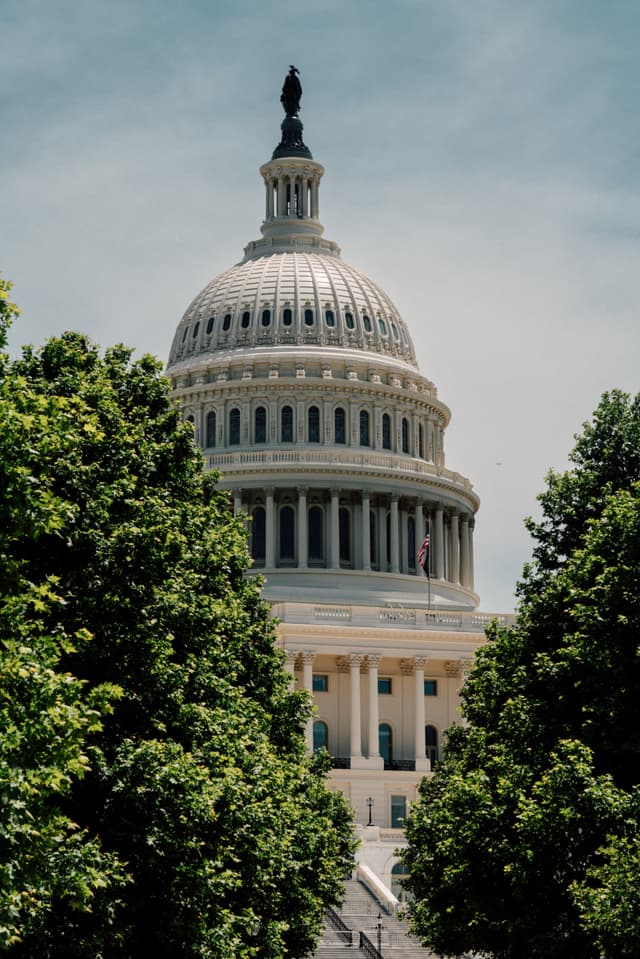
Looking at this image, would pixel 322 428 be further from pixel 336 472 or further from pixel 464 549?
pixel 464 549

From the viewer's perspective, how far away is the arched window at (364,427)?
14625 cm

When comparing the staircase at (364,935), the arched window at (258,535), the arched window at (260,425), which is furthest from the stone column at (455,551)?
the staircase at (364,935)

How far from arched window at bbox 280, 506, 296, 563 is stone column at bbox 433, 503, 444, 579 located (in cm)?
1196

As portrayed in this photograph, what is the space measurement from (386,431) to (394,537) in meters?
11.0

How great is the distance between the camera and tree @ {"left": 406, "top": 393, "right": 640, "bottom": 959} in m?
41.3

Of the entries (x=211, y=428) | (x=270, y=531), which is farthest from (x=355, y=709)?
(x=211, y=428)

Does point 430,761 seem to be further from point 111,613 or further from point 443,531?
point 111,613

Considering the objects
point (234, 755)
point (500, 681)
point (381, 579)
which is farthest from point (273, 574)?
point (234, 755)

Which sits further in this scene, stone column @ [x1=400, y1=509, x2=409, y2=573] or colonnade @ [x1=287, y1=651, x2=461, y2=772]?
stone column @ [x1=400, y1=509, x2=409, y2=573]

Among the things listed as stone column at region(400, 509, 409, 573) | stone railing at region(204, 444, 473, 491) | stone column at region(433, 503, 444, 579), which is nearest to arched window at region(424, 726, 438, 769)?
stone column at region(400, 509, 409, 573)

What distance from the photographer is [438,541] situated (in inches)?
5699

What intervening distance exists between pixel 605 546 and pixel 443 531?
102m

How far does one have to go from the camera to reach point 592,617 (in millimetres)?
43250

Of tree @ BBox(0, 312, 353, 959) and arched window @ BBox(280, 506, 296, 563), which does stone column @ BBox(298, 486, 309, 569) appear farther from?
tree @ BBox(0, 312, 353, 959)
